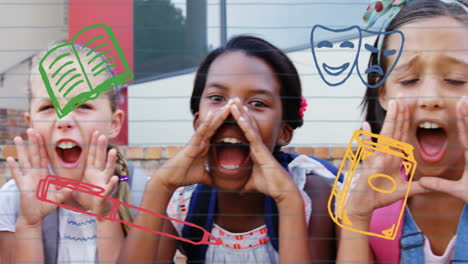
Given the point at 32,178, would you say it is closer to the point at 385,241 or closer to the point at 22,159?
the point at 22,159

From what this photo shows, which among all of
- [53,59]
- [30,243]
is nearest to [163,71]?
[53,59]

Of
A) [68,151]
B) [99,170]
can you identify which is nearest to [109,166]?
[99,170]

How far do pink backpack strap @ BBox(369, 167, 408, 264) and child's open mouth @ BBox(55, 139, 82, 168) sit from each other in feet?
2.12

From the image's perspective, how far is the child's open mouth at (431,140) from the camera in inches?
35.8

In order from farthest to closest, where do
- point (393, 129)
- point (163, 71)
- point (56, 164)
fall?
1. point (163, 71)
2. point (56, 164)
3. point (393, 129)

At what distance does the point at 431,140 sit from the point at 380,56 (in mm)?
201

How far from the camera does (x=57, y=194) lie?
0.96m

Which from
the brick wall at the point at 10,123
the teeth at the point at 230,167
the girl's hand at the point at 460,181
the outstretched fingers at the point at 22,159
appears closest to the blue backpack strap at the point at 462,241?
the girl's hand at the point at 460,181

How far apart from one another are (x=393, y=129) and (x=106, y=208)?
1.97ft

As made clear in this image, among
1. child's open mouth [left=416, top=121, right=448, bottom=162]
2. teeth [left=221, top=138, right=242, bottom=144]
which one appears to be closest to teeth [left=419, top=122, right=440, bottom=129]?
child's open mouth [left=416, top=121, right=448, bottom=162]

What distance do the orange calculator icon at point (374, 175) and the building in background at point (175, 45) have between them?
160 mm

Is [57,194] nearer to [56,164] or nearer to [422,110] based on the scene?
[56,164]

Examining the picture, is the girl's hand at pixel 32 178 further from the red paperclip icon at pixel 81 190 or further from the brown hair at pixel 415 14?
the brown hair at pixel 415 14

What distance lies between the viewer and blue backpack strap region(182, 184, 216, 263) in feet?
3.30
